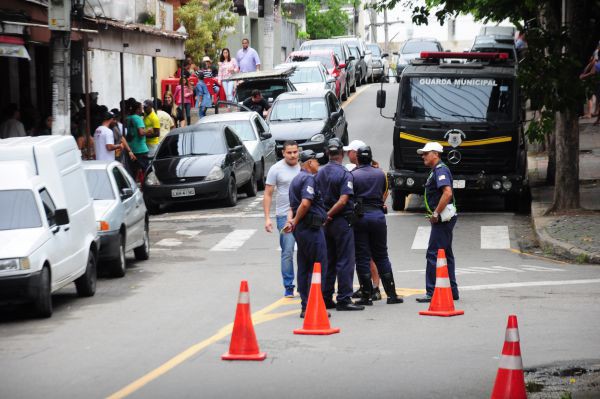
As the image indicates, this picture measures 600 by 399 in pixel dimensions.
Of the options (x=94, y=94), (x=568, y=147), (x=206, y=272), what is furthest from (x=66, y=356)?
(x=94, y=94)

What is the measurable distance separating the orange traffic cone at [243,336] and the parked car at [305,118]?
19.8 m

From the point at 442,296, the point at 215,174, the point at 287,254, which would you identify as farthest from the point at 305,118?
the point at 442,296

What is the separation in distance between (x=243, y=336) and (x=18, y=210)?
4.72 meters

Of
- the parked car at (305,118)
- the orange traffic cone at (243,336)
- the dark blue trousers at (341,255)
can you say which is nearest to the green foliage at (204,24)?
the parked car at (305,118)

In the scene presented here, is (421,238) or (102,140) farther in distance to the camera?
(102,140)

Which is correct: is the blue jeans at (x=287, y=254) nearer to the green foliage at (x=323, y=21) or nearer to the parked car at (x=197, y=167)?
the parked car at (x=197, y=167)

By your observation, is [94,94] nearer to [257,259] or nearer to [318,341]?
[257,259]

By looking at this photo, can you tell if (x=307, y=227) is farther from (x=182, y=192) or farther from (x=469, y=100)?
(x=182, y=192)

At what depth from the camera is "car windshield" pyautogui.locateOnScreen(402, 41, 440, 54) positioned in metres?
55.9

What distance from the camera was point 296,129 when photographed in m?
31.7

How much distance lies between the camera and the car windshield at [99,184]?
59.8 feet

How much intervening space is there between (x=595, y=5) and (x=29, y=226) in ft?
39.3

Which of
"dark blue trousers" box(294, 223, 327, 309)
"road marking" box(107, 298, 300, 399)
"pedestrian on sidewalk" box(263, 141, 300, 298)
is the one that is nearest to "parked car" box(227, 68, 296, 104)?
"pedestrian on sidewalk" box(263, 141, 300, 298)

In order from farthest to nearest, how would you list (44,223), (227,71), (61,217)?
(227,71) < (61,217) < (44,223)
